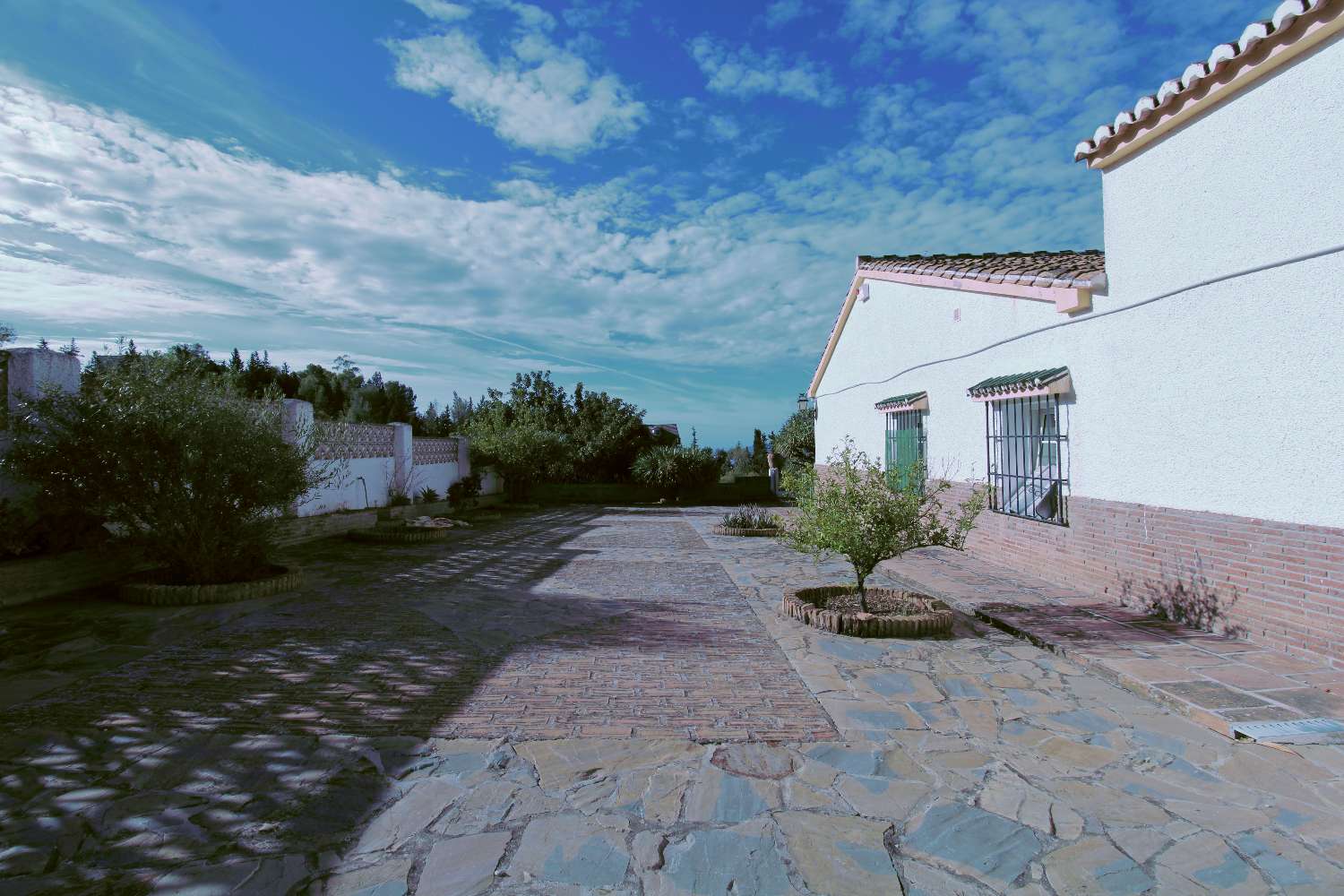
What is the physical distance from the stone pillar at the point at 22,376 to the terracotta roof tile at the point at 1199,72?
389 inches

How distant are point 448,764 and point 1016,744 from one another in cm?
284

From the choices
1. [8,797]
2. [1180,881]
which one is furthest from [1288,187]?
[8,797]

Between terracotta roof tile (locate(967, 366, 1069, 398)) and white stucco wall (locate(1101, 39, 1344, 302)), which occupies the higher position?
white stucco wall (locate(1101, 39, 1344, 302))

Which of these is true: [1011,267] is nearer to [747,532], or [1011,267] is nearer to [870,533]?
[870,533]

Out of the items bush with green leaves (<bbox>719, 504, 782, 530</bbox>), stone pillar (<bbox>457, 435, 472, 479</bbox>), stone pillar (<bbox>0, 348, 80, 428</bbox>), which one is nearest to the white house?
bush with green leaves (<bbox>719, 504, 782, 530</bbox>)

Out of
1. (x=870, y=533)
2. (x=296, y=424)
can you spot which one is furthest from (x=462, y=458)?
(x=870, y=533)

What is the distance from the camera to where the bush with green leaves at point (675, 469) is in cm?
2162

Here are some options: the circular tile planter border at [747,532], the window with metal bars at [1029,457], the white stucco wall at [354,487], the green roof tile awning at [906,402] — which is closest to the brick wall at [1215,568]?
the window with metal bars at [1029,457]

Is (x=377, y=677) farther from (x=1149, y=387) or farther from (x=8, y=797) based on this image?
(x=1149, y=387)

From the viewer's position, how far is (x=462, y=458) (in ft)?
59.4

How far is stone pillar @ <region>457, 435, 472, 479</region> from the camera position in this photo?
58.6 feet

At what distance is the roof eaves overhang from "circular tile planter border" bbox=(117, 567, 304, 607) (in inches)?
330

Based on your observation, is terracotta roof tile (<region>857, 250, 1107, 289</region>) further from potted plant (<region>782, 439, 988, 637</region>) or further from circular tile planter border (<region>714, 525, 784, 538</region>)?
circular tile planter border (<region>714, 525, 784, 538</region>)

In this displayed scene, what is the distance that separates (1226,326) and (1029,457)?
3154 mm
